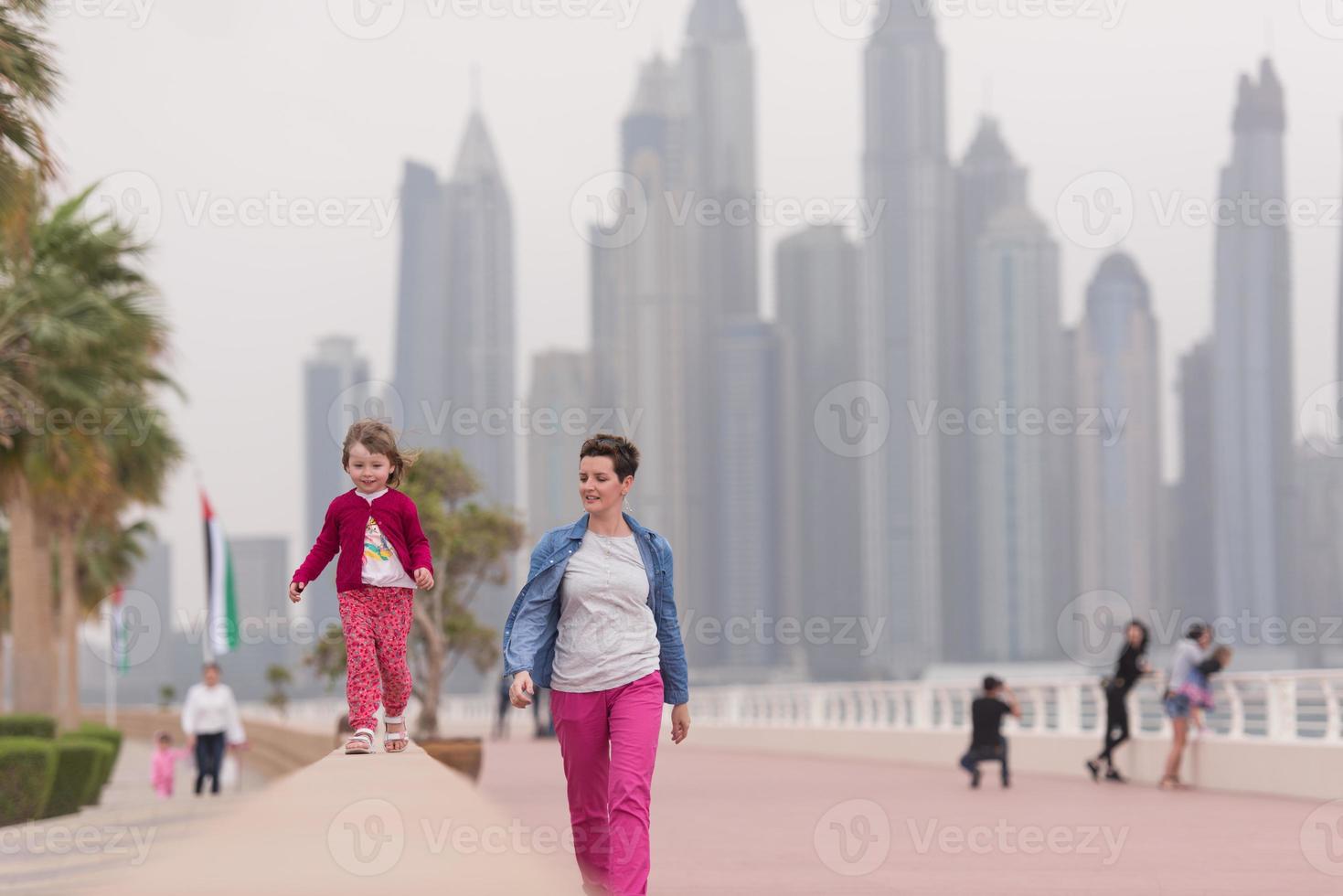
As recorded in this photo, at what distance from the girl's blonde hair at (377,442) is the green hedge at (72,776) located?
514 inches

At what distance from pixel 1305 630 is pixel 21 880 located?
20217cm

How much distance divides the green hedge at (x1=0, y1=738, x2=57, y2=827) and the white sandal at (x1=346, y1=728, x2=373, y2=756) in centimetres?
1113

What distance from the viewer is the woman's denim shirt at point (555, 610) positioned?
6.77 metres

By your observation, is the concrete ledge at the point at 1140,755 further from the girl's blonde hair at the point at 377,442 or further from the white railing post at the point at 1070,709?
the girl's blonde hair at the point at 377,442

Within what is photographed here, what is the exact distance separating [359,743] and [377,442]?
4.15 feet

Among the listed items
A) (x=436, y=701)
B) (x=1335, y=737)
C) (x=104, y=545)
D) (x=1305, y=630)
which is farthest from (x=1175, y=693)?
(x=1305, y=630)

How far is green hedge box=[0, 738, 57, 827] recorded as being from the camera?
17.0 metres

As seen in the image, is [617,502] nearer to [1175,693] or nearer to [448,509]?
[1175,693]

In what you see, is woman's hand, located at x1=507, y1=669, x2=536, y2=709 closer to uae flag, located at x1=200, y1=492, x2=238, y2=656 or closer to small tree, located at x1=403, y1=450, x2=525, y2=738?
small tree, located at x1=403, y1=450, x2=525, y2=738

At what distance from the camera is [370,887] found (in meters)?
4.41

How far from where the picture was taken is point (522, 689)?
645 cm

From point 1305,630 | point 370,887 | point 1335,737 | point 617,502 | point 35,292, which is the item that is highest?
point 35,292

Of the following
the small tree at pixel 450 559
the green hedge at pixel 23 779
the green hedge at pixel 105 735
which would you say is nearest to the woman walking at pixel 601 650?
the green hedge at pixel 23 779

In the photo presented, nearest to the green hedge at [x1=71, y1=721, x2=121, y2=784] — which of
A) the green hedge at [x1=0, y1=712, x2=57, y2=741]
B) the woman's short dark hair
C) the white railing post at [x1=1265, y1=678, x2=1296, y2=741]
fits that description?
the green hedge at [x1=0, y1=712, x2=57, y2=741]
